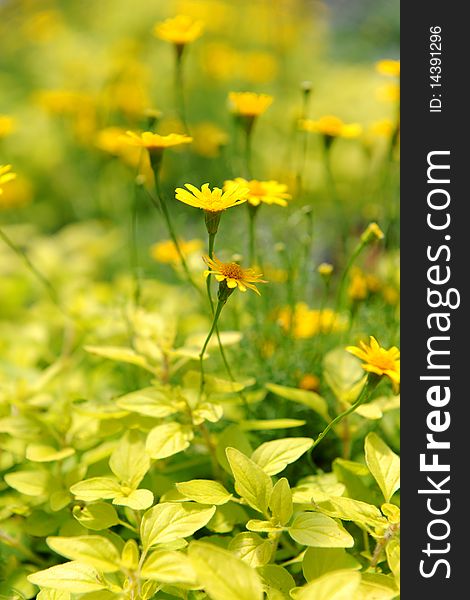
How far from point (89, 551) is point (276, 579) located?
19 cm

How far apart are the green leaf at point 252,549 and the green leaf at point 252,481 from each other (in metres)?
0.03

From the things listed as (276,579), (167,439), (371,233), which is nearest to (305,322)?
(371,233)

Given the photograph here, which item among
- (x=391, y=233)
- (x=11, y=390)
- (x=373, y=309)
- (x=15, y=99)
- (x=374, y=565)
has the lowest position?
(x=374, y=565)

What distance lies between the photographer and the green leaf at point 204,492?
2.38 ft

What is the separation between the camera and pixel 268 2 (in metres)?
3.34

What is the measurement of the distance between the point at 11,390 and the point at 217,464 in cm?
33

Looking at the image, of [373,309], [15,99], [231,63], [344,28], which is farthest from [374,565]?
[344,28]

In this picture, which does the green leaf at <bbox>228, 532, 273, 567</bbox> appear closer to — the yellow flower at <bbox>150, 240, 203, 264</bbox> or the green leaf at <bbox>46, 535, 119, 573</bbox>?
the green leaf at <bbox>46, 535, 119, 573</bbox>

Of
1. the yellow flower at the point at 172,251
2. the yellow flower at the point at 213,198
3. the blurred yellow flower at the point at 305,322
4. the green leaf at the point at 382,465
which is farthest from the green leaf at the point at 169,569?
the yellow flower at the point at 172,251

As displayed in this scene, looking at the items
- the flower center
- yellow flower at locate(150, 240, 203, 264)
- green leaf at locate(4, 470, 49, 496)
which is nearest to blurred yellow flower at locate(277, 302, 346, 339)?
yellow flower at locate(150, 240, 203, 264)

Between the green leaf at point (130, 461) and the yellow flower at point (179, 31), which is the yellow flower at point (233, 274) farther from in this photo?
the yellow flower at point (179, 31)

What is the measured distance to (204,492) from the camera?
74 centimetres

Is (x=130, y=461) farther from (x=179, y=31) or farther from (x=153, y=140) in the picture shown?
(x=179, y=31)

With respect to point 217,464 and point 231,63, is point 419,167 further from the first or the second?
point 231,63
